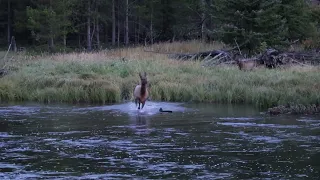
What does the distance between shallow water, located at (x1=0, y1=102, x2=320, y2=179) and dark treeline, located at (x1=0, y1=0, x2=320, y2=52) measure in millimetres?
14704

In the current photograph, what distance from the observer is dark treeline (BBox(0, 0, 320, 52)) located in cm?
3681

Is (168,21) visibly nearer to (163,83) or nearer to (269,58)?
(269,58)

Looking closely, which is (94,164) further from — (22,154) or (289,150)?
(289,150)

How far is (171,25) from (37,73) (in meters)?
31.1

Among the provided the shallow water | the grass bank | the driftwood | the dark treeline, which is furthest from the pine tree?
the shallow water

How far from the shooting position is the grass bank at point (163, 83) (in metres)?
25.0

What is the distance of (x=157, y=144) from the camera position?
15.3 metres

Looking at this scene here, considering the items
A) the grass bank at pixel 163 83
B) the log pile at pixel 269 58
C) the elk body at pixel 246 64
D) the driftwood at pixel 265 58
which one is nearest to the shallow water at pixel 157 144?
the grass bank at pixel 163 83

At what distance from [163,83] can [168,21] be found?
112 feet

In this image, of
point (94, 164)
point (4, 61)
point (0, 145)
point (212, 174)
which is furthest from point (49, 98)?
point (212, 174)

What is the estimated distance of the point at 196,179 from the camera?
11500 mm

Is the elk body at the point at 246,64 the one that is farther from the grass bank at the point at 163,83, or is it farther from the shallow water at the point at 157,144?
the shallow water at the point at 157,144

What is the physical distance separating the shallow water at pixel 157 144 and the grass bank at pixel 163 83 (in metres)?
2.71

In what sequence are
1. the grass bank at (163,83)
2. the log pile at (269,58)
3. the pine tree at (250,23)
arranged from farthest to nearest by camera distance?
the pine tree at (250,23) < the log pile at (269,58) < the grass bank at (163,83)
